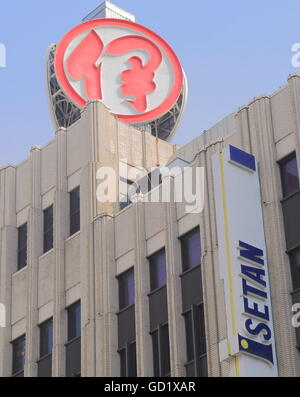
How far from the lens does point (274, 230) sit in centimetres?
4312

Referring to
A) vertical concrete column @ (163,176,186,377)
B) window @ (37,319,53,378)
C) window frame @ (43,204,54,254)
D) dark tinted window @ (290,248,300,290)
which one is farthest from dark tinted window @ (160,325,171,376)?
window frame @ (43,204,54,254)

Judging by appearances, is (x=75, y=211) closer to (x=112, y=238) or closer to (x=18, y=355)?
(x=112, y=238)

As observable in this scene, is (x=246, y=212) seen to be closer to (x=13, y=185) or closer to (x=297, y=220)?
(x=297, y=220)

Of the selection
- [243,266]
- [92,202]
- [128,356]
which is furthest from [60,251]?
[243,266]

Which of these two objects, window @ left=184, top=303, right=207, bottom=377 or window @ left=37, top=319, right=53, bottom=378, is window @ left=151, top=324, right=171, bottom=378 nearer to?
window @ left=184, top=303, right=207, bottom=377

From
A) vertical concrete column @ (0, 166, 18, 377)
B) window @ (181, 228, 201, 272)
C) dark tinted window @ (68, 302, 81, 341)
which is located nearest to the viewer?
window @ (181, 228, 201, 272)

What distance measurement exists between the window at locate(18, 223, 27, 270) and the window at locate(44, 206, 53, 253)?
4.76 ft

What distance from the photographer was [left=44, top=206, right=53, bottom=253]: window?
182ft

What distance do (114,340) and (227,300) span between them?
9249 millimetres

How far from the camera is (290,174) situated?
44.4 meters

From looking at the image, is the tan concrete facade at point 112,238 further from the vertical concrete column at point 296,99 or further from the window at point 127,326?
the window at point 127,326
